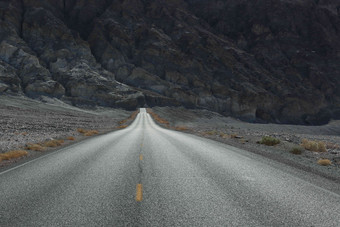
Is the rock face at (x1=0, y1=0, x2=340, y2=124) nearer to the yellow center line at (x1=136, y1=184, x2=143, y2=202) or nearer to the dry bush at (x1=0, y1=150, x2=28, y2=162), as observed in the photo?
the dry bush at (x1=0, y1=150, x2=28, y2=162)

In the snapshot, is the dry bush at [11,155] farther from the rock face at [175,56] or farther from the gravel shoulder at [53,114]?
the rock face at [175,56]

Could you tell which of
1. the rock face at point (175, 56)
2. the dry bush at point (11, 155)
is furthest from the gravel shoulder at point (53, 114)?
the dry bush at point (11, 155)

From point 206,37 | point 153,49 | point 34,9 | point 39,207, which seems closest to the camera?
point 39,207

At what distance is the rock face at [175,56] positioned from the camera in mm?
79500

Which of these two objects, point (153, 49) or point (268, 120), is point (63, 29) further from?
point (268, 120)

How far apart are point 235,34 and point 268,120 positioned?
62.8 m

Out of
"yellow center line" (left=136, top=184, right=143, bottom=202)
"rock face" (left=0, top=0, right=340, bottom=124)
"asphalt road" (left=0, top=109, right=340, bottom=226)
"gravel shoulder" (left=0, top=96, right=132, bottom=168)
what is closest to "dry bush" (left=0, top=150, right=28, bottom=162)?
"asphalt road" (left=0, top=109, right=340, bottom=226)

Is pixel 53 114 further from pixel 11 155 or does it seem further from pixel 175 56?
pixel 175 56

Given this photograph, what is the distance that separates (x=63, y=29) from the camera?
299 feet

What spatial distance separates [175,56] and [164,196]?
100347mm

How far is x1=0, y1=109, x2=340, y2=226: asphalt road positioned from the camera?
4273 millimetres

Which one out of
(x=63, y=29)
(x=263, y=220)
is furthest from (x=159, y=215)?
(x=63, y=29)

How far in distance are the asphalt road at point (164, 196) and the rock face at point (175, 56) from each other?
219 ft

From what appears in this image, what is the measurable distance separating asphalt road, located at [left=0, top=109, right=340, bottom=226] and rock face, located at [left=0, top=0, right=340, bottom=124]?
66667 millimetres
